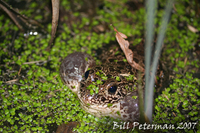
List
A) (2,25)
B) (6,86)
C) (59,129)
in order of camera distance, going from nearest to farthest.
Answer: (59,129) → (6,86) → (2,25)

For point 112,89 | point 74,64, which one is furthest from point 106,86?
point 74,64

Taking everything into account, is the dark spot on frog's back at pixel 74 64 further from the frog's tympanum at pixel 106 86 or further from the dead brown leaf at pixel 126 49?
the dead brown leaf at pixel 126 49

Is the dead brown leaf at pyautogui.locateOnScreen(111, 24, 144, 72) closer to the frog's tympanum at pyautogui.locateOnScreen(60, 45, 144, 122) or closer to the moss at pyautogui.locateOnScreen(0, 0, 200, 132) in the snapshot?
the frog's tympanum at pyautogui.locateOnScreen(60, 45, 144, 122)

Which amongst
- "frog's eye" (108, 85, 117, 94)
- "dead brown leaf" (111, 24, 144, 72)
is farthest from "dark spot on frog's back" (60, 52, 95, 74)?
"dead brown leaf" (111, 24, 144, 72)

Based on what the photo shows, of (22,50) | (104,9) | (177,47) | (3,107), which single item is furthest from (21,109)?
(177,47)

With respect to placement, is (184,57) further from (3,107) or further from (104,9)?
(3,107)

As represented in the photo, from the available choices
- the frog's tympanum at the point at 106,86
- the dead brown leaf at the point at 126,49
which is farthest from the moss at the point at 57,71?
the dead brown leaf at the point at 126,49

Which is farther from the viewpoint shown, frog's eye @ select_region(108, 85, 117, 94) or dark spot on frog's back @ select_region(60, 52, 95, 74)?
dark spot on frog's back @ select_region(60, 52, 95, 74)

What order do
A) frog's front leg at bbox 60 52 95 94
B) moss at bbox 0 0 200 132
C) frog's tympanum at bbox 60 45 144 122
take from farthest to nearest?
frog's front leg at bbox 60 52 95 94, moss at bbox 0 0 200 132, frog's tympanum at bbox 60 45 144 122

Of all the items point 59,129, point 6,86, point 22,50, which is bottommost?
point 59,129
